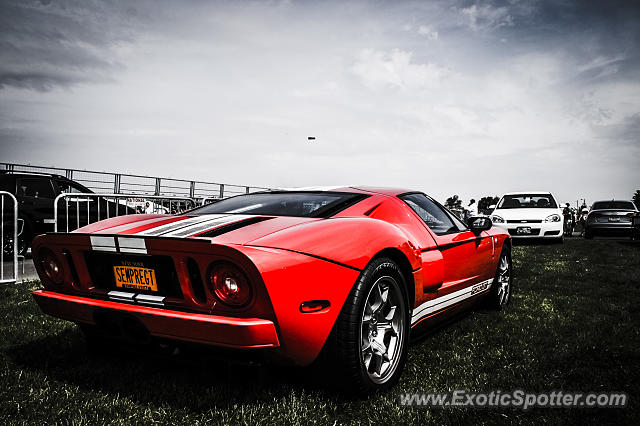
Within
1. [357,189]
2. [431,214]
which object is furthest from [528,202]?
[357,189]

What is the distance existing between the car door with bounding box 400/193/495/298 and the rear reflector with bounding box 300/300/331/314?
1.03 meters

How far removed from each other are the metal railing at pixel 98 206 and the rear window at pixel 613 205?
14.4m

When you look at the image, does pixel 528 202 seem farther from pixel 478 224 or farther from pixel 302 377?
pixel 302 377

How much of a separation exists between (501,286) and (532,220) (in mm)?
9093

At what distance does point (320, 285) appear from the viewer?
7.23 ft

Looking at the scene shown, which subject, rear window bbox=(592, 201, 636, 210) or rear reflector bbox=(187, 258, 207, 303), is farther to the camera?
rear window bbox=(592, 201, 636, 210)

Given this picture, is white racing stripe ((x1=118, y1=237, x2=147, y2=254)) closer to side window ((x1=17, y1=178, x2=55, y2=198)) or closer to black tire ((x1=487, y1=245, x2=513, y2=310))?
black tire ((x1=487, y1=245, x2=513, y2=310))

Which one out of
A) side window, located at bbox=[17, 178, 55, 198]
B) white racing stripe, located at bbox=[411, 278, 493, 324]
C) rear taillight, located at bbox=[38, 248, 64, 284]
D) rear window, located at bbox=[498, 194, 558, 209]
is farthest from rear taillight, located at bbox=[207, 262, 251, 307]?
rear window, located at bbox=[498, 194, 558, 209]

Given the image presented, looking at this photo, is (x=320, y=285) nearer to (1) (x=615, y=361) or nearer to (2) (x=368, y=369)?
(2) (x=368, y=369)

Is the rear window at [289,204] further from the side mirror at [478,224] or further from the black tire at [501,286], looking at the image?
the black tire at [501,286]

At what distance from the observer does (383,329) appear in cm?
271

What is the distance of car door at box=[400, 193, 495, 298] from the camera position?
341cm

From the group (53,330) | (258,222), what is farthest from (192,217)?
(53,330)

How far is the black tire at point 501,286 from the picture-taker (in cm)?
457
